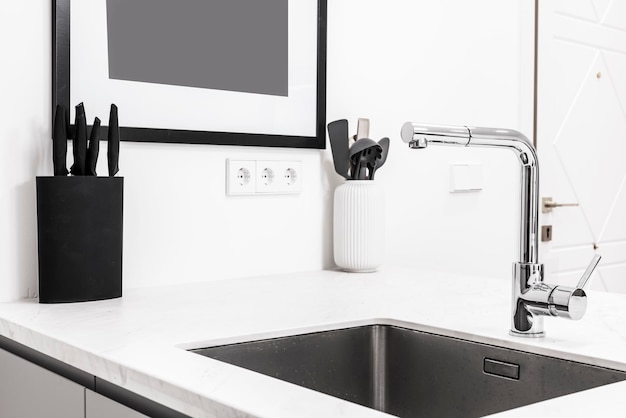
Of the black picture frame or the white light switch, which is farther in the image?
the white light switch

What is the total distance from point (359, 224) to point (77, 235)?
27.4 inches

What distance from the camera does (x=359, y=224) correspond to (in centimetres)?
178

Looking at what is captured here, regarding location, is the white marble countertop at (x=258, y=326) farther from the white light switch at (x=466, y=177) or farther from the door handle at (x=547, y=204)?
the door handle at (x=547, y=204)

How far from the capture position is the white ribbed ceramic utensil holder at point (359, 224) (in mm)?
1775

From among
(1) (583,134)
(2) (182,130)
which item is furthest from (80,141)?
(1) (583,134)

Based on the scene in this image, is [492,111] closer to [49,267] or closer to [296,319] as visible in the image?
[296,319]

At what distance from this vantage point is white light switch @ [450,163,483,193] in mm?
2176

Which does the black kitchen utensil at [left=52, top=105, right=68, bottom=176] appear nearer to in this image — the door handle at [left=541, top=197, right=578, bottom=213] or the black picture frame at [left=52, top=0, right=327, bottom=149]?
the black picture frame at [left=52, top=0, right=327, bottom=149]

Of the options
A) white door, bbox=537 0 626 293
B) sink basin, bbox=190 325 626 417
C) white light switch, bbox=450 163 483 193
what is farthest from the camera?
white door, bbox=537 0 626 293

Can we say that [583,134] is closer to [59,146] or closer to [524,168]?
[524,168]

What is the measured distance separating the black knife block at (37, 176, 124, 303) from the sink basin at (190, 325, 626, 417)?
0.36 meters

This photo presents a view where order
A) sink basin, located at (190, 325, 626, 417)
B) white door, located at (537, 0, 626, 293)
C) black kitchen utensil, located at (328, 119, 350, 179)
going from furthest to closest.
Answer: white door, located at (537, 0, 626, 293), black kitchen utensil, located at (328, 119, 350, 179), sink basin, located at (190, 325, 626, 417)

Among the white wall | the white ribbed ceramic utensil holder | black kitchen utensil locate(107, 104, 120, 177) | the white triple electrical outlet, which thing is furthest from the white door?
black kitchen utensil locate(107, 104, 120, 177)

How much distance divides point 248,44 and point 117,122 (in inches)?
16.7
